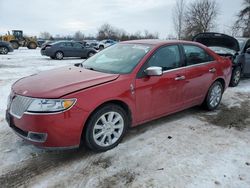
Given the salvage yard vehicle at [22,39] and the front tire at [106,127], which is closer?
the front tire at [106,127]

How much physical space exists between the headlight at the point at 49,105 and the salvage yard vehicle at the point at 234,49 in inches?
243

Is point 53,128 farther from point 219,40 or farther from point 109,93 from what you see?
point 219,40

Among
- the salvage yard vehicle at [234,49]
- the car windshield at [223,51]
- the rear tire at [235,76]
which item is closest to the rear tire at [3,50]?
the salvage yard vehicle at [234,49]

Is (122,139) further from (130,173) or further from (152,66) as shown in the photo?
(152,66)

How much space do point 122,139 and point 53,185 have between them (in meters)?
1.40

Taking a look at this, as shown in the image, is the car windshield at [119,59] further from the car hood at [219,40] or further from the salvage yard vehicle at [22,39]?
the salvage yard vehicle at [22,39]

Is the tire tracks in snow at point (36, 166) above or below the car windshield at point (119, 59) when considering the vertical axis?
below

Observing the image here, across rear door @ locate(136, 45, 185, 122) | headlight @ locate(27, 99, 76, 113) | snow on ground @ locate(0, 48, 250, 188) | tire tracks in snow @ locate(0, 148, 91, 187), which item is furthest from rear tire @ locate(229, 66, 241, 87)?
headlight @ locate(27, 99, 76, 113)

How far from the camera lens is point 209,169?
3.22 meters

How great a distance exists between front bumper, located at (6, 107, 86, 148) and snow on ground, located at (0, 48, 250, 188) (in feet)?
1.14

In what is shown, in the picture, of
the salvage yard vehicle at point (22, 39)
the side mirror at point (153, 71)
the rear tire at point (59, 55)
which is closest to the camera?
the side mirror at point (153, 71)

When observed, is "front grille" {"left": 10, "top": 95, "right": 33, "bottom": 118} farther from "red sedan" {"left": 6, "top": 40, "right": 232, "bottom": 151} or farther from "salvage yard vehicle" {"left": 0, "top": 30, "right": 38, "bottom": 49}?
"salvage yard vehicle" {"left": 0, "top": 30, "right": 38, "bottom": 49}

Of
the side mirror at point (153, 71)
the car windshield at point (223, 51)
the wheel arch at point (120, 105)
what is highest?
the car windshield at point (223, 51)

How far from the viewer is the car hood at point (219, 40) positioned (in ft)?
27.5
